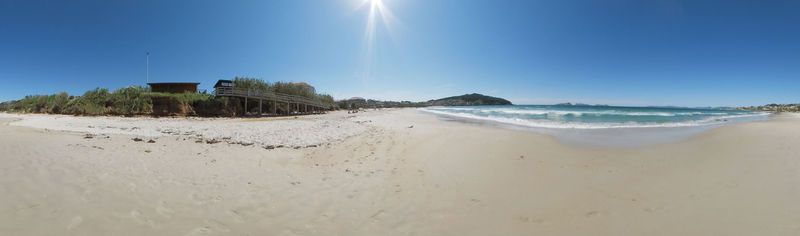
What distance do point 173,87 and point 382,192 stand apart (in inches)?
1241

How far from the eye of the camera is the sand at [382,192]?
369cm

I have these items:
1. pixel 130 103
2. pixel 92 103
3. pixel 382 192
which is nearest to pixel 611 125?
pixel 382 192

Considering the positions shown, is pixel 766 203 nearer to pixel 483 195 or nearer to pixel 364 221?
pixel 483 195

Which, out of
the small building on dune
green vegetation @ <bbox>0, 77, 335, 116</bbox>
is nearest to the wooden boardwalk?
green vegetation @ <bbox>0, 77, 335, 116</bbox>

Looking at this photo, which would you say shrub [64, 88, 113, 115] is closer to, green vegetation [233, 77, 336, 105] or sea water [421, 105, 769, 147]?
green vegetation [233, 77, 336, 105]

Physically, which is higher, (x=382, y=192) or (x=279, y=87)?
(x=279, y=87)

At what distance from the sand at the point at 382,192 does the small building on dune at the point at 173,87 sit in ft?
78.5

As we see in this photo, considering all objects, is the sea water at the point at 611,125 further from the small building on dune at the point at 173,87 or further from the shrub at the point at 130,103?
the shrub at the point at 130,103

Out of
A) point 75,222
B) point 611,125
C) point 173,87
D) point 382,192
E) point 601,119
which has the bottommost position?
point 382,192

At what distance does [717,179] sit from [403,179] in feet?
18.8

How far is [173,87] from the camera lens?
2922 cm

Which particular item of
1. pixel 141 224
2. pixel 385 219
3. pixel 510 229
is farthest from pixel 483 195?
pixel 141 224

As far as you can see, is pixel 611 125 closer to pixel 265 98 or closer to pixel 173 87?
pixel 265 98

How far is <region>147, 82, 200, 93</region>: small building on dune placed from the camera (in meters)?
29.1
